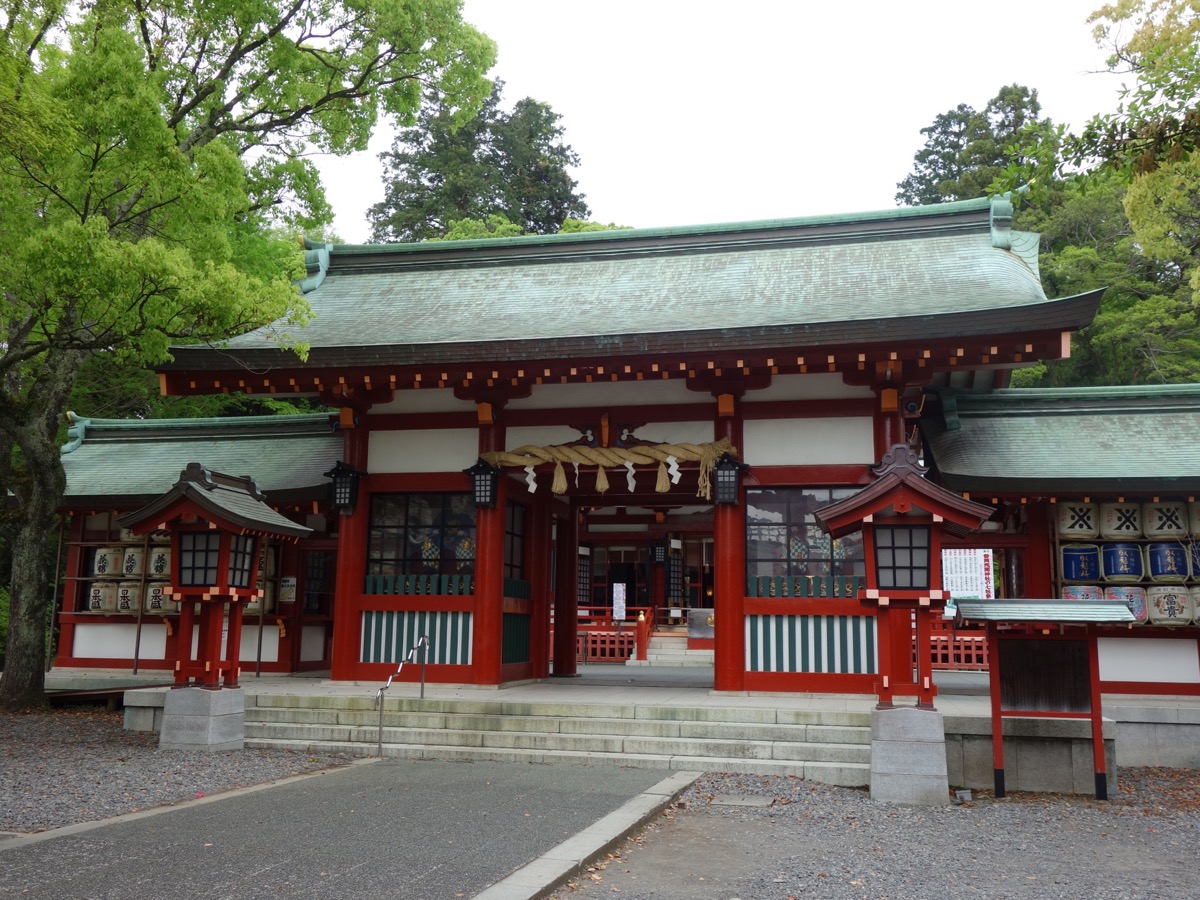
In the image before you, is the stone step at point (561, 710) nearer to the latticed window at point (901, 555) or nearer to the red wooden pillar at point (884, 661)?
the red wooden pillar at point (884, 661)

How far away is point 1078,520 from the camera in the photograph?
1177 centimetres

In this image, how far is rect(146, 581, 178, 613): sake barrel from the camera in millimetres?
14234

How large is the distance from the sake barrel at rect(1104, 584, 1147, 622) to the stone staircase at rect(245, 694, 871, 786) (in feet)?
14.1

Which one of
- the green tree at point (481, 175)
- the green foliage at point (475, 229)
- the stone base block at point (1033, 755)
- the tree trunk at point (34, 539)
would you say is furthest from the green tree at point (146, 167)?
the green tree at point (481, 175)

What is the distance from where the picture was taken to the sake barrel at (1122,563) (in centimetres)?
1149

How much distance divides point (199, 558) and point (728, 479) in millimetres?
5861

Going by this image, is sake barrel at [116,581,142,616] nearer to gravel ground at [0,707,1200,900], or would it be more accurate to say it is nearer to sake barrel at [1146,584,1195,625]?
gravel ground at [0,707,1200,900]

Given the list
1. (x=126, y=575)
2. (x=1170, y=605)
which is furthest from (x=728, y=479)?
(x=126, y=575)

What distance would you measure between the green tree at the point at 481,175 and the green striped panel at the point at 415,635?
2835 cm

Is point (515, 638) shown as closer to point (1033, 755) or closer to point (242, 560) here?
point (242, 560)

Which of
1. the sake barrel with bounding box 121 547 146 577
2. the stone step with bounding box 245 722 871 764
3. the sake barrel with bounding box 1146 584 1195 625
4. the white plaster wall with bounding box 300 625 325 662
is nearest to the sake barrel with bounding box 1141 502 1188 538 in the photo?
the sake barrel with bounding box 1146 584 1195 625

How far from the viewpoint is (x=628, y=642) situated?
23391 mm

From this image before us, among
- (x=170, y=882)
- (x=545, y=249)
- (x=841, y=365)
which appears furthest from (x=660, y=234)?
(x=170, y=882)

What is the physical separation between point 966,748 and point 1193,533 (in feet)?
15.9
